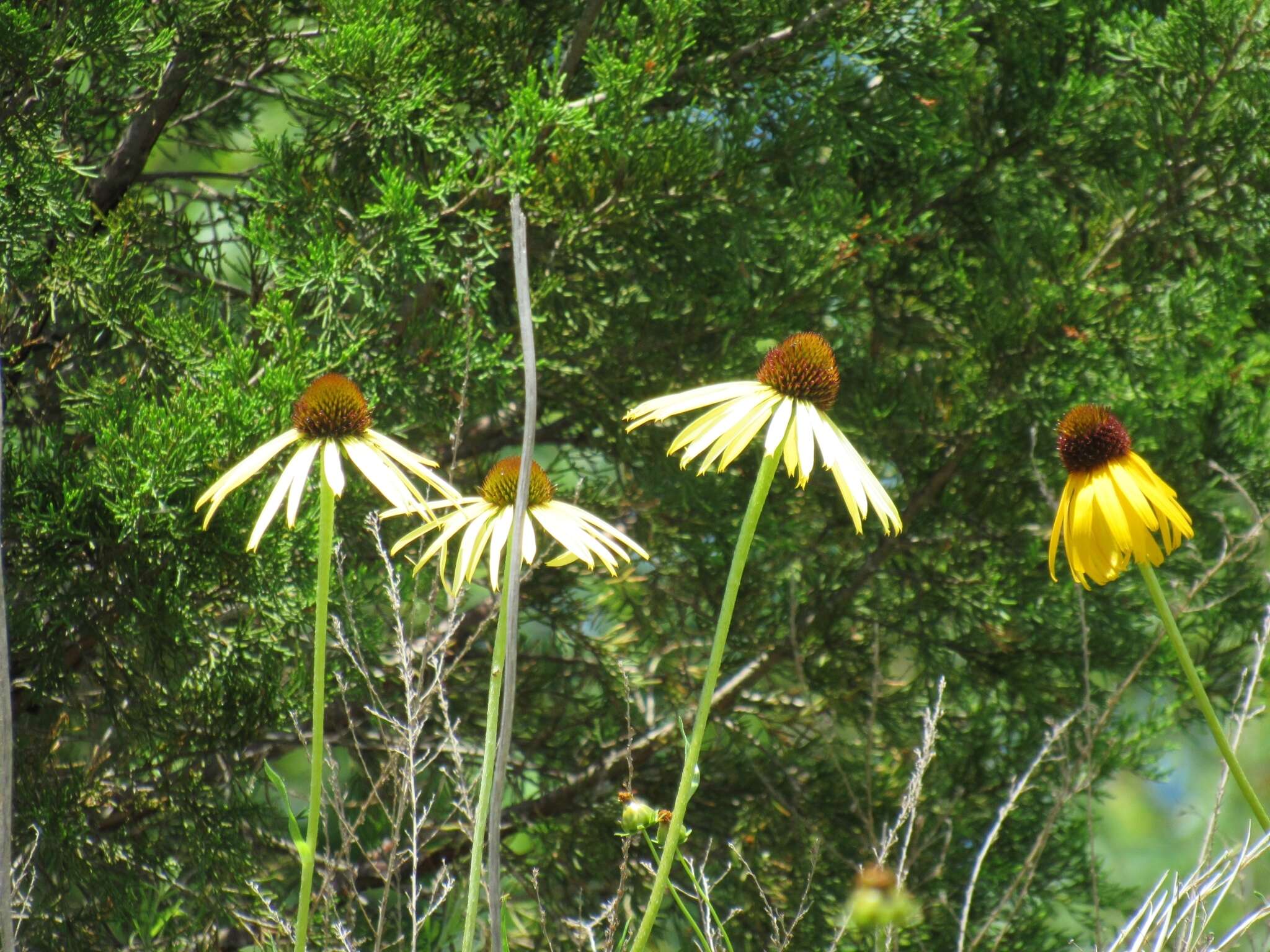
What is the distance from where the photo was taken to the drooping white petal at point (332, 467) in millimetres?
882

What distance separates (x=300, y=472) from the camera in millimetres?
957

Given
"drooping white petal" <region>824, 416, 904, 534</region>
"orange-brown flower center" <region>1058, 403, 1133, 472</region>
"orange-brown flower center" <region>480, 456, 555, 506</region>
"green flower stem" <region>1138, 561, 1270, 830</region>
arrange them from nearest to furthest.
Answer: "drooping white petal" <region>824, 416, 904, 534</region> < "green flower stem" <region>1138, 561, 1270, 830</region> < "orange-brown flower center" <region>480, 456, 555, 506</region> < "orange-brown flower center" <region>1058, 403, 1133, 472</region>

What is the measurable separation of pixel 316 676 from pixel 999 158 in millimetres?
2230

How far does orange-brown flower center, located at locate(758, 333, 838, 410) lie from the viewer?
3.25 feet

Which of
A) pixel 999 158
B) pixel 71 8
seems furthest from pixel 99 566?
pixel 999 158

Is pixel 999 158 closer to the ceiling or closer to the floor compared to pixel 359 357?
closer to the ceiling

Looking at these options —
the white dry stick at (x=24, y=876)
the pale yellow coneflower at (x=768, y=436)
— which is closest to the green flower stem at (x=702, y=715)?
the pale yellow coneflower at (x=768, y=436)

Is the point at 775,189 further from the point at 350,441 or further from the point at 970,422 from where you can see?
the point at 350,441

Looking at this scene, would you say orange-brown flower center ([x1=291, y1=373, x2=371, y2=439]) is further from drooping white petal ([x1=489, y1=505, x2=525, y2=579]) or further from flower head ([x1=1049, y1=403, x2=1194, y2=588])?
flower head ([x1=1049, y1=403, x2=1194, y2=588])

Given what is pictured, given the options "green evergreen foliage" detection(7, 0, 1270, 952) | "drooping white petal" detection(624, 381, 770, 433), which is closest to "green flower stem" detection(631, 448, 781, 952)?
"drooping white petal" detection(624, 381, 770, 433)

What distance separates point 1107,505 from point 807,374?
37cm

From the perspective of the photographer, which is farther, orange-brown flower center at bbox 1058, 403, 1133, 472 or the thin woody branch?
the thin woody branch

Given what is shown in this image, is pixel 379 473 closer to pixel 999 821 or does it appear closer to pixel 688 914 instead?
pixel 688 914

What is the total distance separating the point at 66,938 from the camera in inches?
76.4
